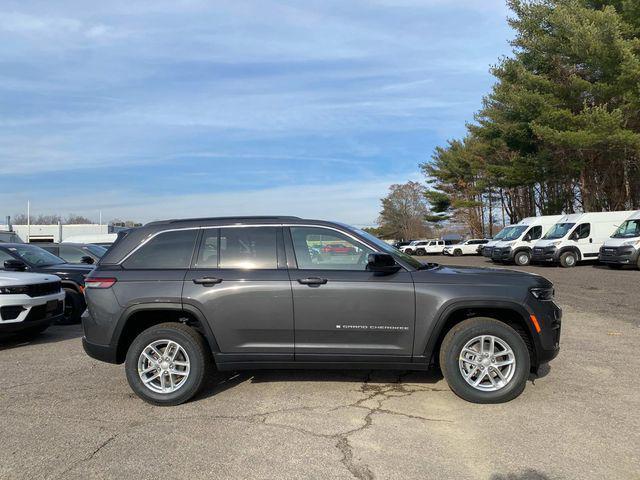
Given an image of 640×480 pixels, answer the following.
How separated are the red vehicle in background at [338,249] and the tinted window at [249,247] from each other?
51 cm

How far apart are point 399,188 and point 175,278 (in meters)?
96.5

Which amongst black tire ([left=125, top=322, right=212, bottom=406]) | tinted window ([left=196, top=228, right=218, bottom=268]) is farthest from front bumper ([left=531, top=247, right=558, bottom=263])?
black tire ([left=125, top=322, right=212, bottom=406])

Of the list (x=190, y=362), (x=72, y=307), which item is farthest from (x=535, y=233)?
(x=190, y=362)

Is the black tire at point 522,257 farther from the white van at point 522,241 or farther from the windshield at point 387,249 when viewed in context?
the windshield at point 387,249

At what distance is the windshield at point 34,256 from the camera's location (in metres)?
9.66

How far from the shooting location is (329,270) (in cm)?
488

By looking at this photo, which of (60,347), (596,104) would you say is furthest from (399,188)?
(60,347)

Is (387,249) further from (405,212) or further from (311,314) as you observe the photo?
(405,212)

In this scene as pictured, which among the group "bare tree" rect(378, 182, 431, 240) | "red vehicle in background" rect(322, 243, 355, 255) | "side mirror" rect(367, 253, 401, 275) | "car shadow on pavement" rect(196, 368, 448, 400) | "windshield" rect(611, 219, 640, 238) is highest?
"bare tree" rect(378, 182, 431, 240)

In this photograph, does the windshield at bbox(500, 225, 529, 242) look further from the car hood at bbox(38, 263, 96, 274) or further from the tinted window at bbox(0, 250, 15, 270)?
the tinted window at bbox(0, 250, 15, 270)

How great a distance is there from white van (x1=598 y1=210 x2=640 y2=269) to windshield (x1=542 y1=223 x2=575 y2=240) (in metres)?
3.19

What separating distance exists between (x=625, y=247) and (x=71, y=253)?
19433 millimetres

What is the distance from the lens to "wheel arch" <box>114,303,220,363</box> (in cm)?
484

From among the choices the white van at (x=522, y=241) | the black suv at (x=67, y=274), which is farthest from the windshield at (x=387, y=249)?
the white van at (x=522, y=241)
